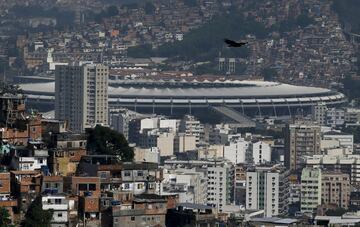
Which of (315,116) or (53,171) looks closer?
(53,171)

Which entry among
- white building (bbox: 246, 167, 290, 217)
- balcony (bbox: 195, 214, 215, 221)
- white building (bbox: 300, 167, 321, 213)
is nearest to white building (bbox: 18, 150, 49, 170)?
balcony (bbox: 195, 214, 215, 221)

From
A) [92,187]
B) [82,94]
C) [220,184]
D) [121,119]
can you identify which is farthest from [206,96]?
[92,187]

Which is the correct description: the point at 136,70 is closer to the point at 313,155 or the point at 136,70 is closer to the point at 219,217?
the point at 313,155

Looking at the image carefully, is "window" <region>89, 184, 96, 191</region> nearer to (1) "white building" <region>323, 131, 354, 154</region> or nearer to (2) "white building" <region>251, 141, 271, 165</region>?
(2) "white building" <region>251, 141, 271, 165</region>

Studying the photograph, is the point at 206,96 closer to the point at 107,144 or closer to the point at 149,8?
the point at 149,8

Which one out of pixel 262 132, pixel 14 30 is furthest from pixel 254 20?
pixel 262 132

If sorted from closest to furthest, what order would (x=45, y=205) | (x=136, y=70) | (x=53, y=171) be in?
(x=45, y=205) → (x=53, y=171) → (x=136, y=70)

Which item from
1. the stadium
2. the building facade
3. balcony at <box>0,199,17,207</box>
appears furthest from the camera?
the stadium

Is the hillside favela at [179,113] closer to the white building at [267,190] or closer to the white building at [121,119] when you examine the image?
the white building at [267,190]
